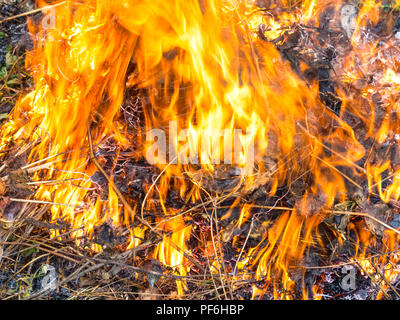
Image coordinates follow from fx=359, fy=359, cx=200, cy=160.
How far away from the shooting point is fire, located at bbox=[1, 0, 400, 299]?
2.31 meters

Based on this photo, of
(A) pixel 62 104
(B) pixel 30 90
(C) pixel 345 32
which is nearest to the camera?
(A) pixel 62 104

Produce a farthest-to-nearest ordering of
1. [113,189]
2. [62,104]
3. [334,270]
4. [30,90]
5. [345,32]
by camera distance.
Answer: [345,32]
[30,90]
[62,104]
[113,189]
[334,270]

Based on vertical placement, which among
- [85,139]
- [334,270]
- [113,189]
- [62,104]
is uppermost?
[62,104]

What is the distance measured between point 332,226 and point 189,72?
1414mm

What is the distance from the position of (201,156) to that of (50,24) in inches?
59.8

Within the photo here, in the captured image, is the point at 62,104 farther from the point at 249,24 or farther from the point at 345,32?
the point at 345,32

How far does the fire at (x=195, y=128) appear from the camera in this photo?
2312mm

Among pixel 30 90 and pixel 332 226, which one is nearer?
pixel 332 226

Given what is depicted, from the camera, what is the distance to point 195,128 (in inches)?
99.7

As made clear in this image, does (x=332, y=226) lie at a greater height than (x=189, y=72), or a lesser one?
lesser

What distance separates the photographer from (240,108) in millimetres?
2463

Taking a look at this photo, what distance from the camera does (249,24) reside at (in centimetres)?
274

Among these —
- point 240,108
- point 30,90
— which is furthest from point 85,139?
point 240,108

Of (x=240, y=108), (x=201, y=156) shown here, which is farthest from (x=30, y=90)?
(x=240, y=108)
